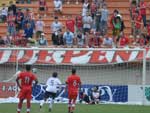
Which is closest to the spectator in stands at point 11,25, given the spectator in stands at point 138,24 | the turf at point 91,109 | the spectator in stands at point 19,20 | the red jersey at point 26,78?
the spectator in stands at point 19,20

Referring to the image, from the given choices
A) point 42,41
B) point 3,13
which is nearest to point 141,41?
point 42,41

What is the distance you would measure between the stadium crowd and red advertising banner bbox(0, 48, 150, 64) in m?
1.19

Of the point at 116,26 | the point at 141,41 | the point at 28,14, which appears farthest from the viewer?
the point at 28,14

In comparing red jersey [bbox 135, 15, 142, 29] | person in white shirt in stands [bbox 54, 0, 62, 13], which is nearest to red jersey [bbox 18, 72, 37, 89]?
red jersey [bbox 135, 15, 142, 29]

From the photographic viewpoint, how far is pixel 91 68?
3428cm

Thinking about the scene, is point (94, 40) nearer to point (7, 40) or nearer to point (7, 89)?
point (7, 40)

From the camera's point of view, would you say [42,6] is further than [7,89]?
Yes

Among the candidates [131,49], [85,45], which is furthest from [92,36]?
[131,49]

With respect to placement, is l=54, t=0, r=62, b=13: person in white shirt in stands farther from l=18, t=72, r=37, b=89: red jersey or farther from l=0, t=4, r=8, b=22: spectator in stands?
l=18, t=72, r=37, b=89: red jersey

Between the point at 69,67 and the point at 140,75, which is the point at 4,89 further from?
the point at 140,75

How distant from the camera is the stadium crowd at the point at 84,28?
1419 inches

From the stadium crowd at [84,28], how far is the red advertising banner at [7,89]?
3.02 metres

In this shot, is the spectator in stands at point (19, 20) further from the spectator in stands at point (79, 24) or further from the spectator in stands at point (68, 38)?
the spectator in stands at point (79, 24)

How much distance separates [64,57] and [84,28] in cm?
329
